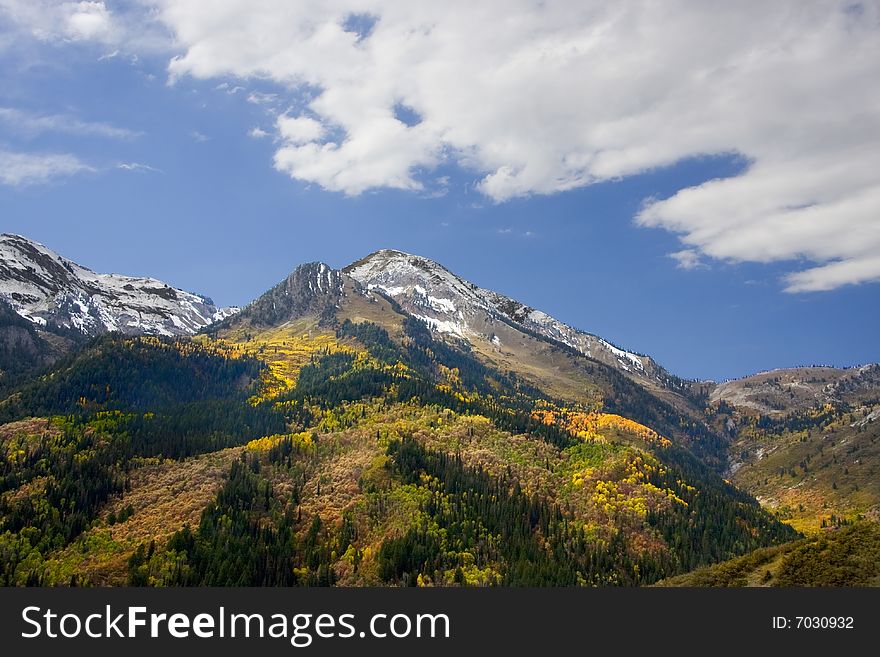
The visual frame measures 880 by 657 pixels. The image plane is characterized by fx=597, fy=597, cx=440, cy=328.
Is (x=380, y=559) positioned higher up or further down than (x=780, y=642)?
further down

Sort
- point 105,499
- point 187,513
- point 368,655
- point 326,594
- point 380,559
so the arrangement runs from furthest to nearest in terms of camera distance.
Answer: point 105,499
point 187,513
point 380,559
point 326,594
point 368,655

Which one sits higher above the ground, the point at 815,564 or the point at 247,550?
the point at 815,564

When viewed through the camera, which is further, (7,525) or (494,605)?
(7,525)

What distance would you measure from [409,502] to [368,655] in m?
154

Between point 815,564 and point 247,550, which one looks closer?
point 815,564

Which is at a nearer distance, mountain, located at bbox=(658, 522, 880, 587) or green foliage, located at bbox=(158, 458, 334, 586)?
mountain, located at bbox=(658, 522, 880, 587)

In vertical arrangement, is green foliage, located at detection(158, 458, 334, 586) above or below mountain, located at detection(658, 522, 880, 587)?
below

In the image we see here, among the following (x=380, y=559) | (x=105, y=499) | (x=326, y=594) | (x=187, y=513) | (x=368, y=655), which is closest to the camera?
(x=368, y=655)

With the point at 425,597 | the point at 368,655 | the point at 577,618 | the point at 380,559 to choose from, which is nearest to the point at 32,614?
the point at 368,655

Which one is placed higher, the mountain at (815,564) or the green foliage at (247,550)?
the mountain at (815,564)

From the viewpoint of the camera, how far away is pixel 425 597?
50.8 m

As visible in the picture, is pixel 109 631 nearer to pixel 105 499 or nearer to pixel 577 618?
pixel 577 618

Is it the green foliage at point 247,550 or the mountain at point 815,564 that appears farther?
the green foliage at point 247,550

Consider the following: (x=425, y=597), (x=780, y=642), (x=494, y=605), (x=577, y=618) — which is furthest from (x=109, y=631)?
(x=780, y=642)
